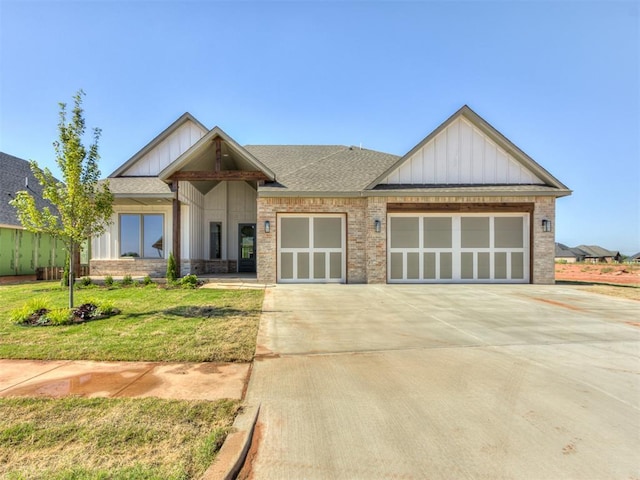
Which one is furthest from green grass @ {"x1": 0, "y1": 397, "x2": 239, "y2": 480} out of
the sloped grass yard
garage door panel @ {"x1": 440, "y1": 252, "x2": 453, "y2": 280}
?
garage door panel @ {"x1": 440, "y1": 252, "x2": 453, "y2": 280}

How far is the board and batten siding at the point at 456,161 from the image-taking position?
13.6 m

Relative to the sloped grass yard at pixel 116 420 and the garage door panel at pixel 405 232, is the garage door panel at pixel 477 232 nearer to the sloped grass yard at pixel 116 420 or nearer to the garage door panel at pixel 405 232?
the garage door panel at pixel 405 232

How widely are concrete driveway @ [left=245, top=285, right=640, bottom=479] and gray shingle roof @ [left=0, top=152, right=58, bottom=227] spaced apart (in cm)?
1749

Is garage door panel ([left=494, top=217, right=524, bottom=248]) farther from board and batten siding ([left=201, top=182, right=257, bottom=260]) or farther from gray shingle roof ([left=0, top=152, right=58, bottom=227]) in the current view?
gray shingle roof ([left=0, top=152, right=58, bottom=227])

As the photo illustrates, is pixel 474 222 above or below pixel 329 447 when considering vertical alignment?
above

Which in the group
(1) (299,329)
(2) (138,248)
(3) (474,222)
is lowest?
(1) (299,329)

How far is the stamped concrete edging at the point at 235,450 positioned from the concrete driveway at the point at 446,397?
0.30ft

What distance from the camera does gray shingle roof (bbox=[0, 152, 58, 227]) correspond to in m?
16.7

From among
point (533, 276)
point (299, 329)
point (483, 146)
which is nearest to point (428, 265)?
point (533, 276)

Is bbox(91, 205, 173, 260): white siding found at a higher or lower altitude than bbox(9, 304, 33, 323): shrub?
higher

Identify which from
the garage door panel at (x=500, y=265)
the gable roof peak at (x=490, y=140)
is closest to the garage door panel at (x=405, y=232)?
the gable roof peak at (x=490, y=140)

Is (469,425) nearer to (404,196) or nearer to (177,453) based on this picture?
(177,453)

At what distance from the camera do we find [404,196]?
13.2 meters

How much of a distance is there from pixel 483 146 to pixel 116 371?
47.4 feet
